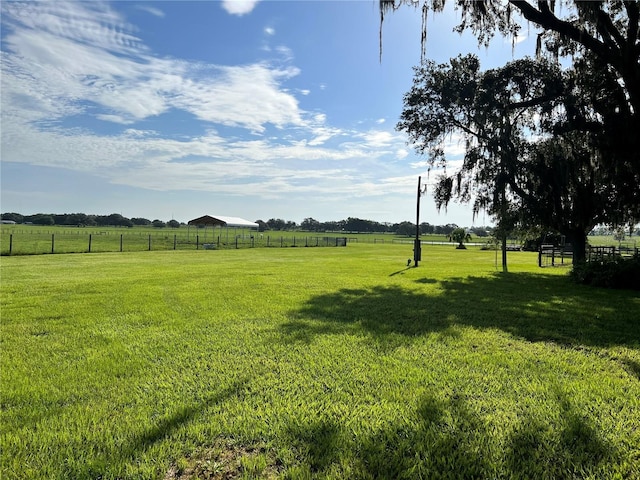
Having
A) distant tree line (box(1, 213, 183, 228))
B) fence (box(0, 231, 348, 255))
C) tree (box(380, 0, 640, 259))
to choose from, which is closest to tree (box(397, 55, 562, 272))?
tree (box(380, 0, 640, 259))

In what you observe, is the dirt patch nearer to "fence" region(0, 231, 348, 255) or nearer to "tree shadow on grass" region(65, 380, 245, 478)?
"tree shadow on grass" region(65, 380, 245, 478)

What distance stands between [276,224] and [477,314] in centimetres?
12255

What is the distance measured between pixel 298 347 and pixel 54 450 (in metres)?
2.56

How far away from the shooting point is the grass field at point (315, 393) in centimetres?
232

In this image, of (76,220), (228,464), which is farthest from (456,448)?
(76,220)

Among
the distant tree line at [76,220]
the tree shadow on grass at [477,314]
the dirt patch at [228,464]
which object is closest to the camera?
the dirt patch at [228,464]

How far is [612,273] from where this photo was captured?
34.2 feet

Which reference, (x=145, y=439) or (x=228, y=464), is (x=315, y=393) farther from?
(x=145, y=439)

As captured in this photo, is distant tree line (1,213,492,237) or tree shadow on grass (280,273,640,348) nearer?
tree shadow on grass (280,273,640,348)

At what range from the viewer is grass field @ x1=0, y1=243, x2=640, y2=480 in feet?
7.61

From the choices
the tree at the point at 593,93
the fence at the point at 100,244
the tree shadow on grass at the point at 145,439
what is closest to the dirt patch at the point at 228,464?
the tree shadow on grass at the point at 145,439

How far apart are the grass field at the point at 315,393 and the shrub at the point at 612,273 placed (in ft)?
14.8

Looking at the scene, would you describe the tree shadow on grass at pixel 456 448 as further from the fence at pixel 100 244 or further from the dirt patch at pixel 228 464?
the fence at pixel 100 244

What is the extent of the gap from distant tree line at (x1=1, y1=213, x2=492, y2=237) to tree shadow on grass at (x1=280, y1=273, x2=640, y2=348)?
8686cm
